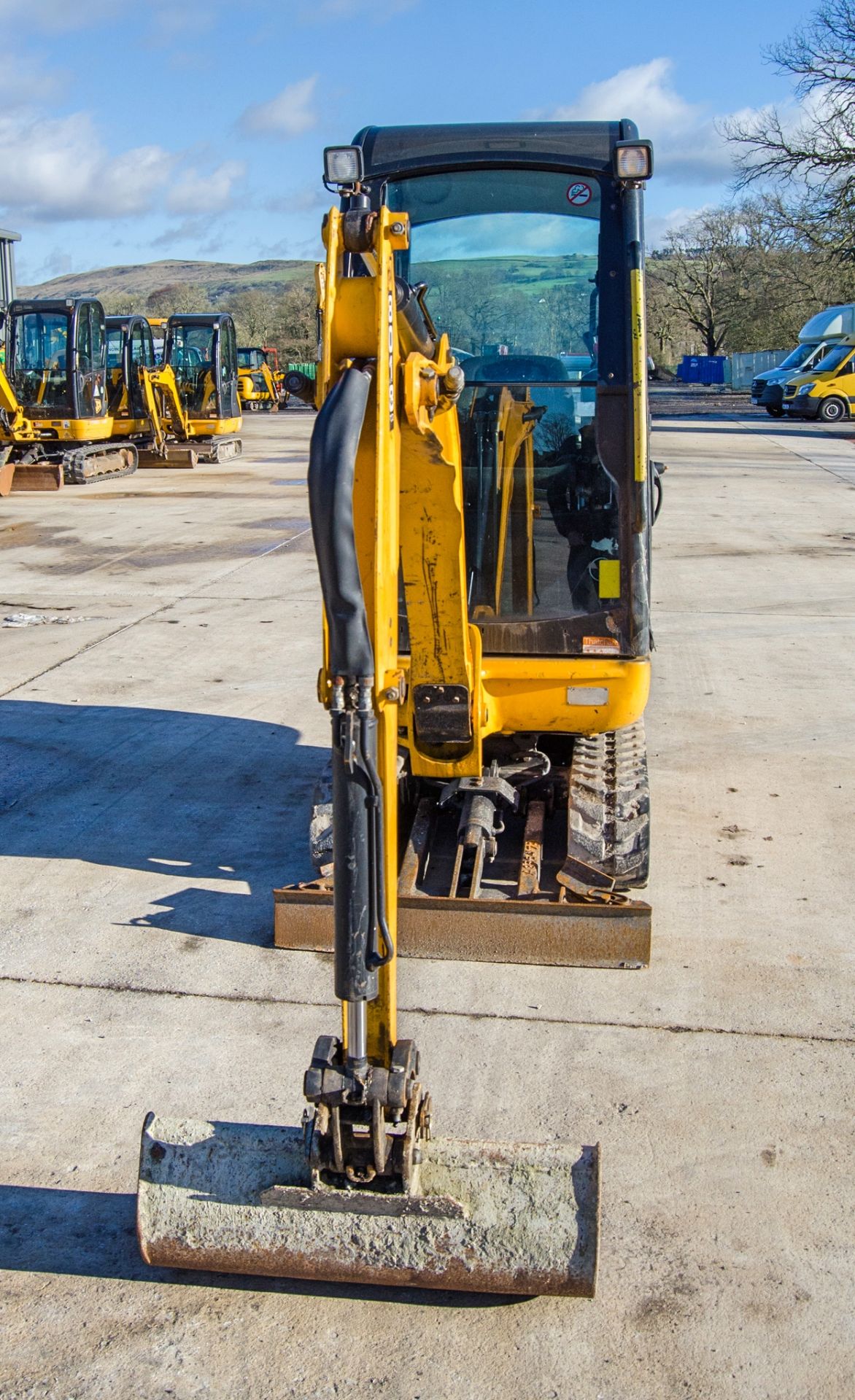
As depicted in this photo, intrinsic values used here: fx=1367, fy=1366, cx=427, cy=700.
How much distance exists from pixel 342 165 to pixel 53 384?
786 inches

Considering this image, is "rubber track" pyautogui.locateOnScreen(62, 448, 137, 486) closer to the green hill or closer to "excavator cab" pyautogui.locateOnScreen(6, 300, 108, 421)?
"excavator cab" pyautogui.locateOnScreen(6, 300, 108, 421)

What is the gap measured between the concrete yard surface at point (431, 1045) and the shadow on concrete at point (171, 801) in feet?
0.08

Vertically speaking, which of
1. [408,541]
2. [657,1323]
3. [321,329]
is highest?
[321,329]

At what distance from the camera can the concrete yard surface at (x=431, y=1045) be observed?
3.42m

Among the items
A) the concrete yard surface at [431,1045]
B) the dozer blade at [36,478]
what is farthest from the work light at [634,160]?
the dozer blade at [36,478]

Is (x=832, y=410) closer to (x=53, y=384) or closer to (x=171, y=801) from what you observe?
(x=53, y=384)

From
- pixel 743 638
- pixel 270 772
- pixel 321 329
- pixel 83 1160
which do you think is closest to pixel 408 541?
pixel 321 329

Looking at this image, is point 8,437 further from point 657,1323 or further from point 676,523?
point 657,1323

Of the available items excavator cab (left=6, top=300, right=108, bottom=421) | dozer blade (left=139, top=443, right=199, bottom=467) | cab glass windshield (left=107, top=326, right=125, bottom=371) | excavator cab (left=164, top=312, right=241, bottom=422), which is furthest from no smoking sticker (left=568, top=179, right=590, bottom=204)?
excavator cab (left=164, top=312, right=241, bottom=422)

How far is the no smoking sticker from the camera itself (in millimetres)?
5355

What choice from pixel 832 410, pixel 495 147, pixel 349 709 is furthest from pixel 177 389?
pixel 349 709

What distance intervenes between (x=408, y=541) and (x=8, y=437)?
20703 mm

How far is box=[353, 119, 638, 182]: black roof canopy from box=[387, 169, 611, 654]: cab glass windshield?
0.07 metres

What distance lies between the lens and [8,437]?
926 inches
